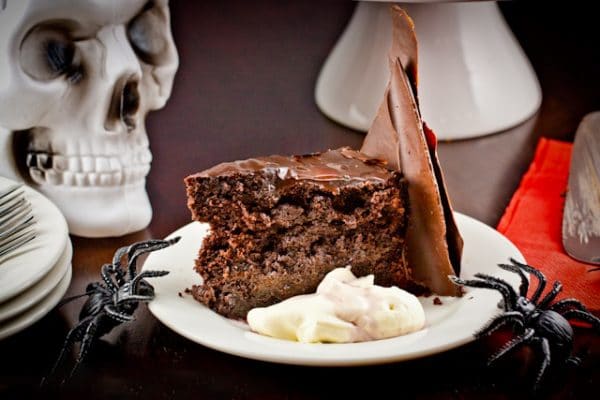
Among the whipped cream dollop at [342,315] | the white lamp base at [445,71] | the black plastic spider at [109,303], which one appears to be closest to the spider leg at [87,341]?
the black plastic spider at [109,303]

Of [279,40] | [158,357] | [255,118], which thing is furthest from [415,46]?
[279,40]

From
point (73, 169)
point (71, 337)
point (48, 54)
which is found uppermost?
point (48, 54)

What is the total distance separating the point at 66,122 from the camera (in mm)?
1763

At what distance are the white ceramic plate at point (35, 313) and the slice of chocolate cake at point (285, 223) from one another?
21cm

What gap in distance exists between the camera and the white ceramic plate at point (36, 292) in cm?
139

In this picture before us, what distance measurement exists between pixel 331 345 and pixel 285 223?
25cm

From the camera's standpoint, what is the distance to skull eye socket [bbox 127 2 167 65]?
1.80 meters

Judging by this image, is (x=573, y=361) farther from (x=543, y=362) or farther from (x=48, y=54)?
(x=48, y=54)

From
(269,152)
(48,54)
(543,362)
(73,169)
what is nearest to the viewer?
(543,362)

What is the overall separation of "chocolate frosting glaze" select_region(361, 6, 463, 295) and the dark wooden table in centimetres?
16

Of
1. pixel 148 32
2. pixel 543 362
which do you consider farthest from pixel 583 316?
pixel 148 32

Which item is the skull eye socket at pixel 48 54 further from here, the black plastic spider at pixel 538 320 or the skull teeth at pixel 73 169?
the black plastic spider at pixel 538 320

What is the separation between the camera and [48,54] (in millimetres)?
1667

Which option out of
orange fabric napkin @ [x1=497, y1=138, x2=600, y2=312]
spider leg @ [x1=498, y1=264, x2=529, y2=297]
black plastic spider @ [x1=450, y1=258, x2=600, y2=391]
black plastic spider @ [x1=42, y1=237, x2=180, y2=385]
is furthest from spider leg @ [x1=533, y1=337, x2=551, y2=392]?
black plastic spider @ [x1=42, y1=237, x2=180, y2=385]
